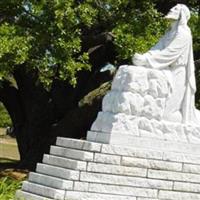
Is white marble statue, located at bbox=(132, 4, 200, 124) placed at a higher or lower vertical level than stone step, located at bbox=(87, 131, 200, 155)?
higher

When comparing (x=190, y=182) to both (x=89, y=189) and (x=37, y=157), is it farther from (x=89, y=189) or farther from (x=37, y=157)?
(x=37, y=157)

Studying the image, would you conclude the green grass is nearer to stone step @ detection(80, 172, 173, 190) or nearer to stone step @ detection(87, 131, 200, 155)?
stone step @ detection(80, 172, 173, 190)

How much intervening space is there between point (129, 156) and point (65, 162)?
38.9 inches

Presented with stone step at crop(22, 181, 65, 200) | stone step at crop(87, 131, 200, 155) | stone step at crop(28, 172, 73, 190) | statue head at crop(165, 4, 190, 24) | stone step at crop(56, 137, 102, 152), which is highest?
statue head at crop(165, 4, 190, 24)

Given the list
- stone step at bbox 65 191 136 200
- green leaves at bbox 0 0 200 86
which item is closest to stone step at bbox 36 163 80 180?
stone step at bbox 65 191 136 200

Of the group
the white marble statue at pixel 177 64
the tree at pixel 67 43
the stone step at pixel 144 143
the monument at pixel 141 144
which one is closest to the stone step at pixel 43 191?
the monument at pixel 141 144

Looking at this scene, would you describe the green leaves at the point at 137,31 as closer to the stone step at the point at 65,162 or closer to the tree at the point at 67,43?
the tree at the point at 67,43

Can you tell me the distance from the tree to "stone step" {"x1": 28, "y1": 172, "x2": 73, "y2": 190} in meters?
4.77

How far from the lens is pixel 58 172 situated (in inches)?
437

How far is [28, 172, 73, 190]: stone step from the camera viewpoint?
10688 mm

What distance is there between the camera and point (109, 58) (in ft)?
74.8

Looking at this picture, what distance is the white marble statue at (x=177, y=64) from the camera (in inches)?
468

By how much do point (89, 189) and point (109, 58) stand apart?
12.3 metres

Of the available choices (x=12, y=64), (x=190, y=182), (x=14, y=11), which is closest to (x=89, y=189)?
(x=190, y=182)
